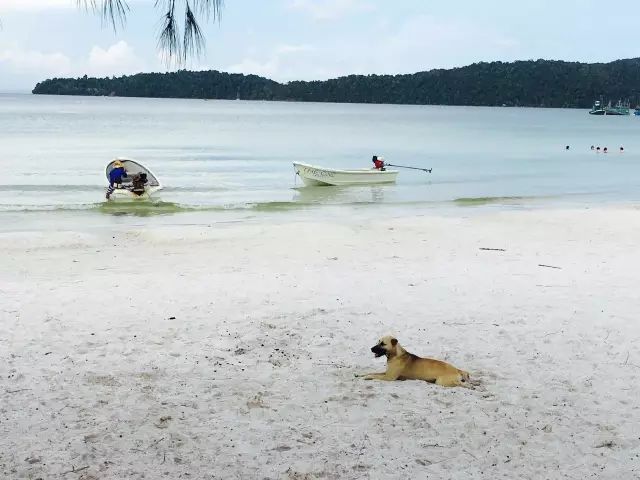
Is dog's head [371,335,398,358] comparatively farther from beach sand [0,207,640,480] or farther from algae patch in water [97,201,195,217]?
algae patch in water [97,201,195,217]

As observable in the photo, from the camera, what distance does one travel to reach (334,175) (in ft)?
85.9

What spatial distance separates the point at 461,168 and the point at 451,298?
3054 cm

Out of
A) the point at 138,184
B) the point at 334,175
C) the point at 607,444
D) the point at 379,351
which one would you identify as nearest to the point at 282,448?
the point at 379,351

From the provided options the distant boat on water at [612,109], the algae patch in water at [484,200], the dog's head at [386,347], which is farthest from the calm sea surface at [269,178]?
the distant boat on water at [612,109]

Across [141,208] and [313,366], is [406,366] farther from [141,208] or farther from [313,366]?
[141,208]

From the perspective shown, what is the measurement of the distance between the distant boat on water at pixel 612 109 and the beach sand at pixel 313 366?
550 feet

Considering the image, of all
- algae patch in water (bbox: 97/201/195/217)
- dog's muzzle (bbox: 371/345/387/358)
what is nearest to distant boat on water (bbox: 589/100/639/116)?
algae patch in water (bbox: 97/201/195/217)

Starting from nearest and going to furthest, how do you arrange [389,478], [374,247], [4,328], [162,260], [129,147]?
[389,478]
[4,328]
[162,260]
[374,247]
[129,147]

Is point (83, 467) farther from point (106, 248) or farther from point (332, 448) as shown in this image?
point (106, 248)

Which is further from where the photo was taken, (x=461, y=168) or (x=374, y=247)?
(x=461, y=168)

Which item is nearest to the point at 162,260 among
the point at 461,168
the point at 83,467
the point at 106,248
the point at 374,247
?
the point at 106,248

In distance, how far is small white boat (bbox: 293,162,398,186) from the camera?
2619 centimetres

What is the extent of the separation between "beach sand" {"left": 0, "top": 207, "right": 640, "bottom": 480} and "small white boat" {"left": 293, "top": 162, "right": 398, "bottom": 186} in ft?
47.9

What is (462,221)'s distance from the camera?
55.5 ft
